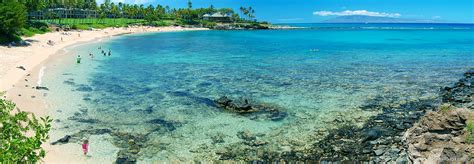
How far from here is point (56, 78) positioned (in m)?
47.3

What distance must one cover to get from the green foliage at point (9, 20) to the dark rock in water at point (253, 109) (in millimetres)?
55368

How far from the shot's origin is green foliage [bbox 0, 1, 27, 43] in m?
69.2

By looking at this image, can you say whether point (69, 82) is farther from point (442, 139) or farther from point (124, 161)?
point (442, 139)

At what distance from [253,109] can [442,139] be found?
17.2 m

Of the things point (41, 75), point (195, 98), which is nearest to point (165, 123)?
point (195, 98)

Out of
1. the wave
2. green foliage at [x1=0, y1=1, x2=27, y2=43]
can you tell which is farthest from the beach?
green foliage at [x1=0, y1=1, x2=27, y2=43]

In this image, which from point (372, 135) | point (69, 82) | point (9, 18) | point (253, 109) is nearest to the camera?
point (372, 135)

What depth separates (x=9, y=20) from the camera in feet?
228

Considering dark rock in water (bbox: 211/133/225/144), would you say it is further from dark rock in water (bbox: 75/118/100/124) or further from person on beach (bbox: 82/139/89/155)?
dark rock in water (bbox: 75/118/100/124)

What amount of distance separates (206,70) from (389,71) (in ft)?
93.7

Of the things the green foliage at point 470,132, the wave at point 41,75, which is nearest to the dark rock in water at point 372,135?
the green foliage at point 470,132

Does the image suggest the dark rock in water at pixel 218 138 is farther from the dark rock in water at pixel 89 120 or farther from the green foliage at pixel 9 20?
the green foliage at pixel 9 20

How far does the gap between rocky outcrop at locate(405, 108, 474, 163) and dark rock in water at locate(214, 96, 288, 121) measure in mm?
12728

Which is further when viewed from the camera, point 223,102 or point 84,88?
point 84,88
